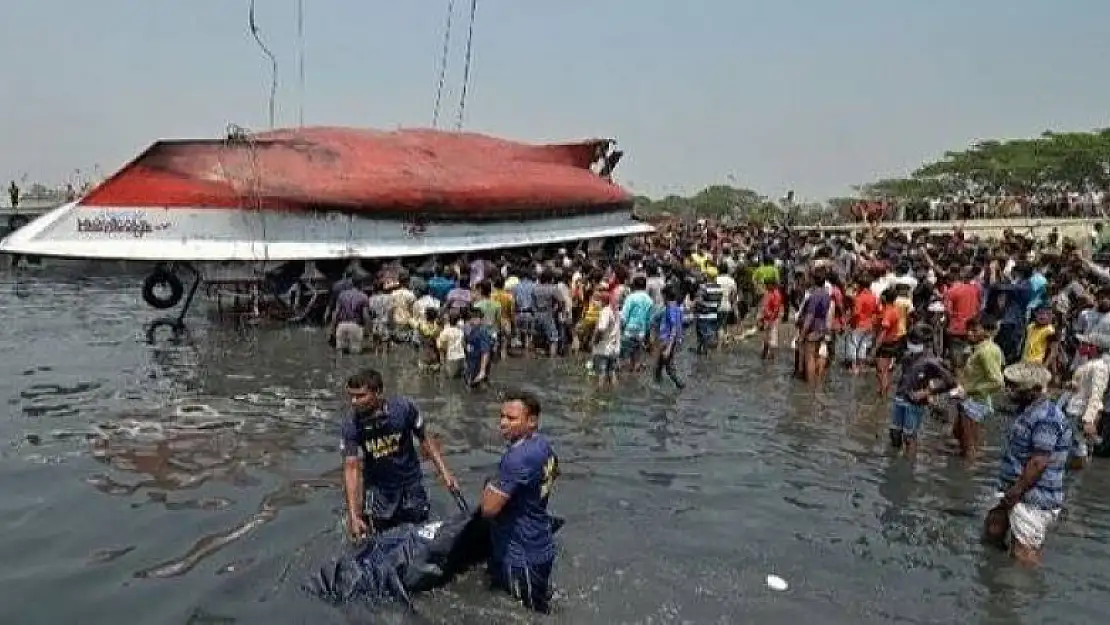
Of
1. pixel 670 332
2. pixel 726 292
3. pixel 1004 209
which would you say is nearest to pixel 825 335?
pixel 670 332

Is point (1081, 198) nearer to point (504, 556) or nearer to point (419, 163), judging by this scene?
point (419, 163)

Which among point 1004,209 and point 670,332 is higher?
point 1004,209

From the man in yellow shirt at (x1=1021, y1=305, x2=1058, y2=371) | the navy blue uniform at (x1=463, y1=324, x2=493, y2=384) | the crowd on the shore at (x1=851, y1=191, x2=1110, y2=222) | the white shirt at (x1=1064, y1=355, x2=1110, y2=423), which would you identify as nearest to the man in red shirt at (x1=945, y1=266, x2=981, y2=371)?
the man in yellow shirt at (x1=1021, y1=305, x2=1058, y2=371)

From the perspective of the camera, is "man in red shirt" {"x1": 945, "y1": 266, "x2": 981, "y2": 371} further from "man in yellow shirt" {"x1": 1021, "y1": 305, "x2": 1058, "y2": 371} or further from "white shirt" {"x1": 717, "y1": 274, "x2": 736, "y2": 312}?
"white shirt" {"x1": 717, "y1": 274, "x2": 736, "y2": 312}

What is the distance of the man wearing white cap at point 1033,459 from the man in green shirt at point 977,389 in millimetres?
2896

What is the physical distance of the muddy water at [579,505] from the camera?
7.15 metres

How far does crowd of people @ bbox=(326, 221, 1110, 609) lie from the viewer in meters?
7.29

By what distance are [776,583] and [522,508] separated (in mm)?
2417

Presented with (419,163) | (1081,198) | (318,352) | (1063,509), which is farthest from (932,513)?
(1081,198)

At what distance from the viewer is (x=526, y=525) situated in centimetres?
618

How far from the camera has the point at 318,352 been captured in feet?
57.5

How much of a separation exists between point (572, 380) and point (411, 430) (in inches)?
325

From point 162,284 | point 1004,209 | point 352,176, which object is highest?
point 1004,209

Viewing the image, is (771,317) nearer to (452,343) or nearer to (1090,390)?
(452,343)
